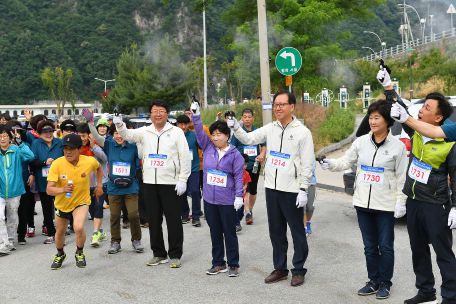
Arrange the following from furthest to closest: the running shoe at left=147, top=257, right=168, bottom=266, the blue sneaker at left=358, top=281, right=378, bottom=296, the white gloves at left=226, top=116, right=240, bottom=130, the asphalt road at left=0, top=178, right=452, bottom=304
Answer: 1. the running shoe at left=147, top=257, right=168, bottom=266
2. the white gloves at left=226, top=116, right=240, bottom=130
3. the asphalt road at left=0, top=178, right=452, bottom=304
4. the blue sneaker at left=358, top=281, right=378, bottom=296

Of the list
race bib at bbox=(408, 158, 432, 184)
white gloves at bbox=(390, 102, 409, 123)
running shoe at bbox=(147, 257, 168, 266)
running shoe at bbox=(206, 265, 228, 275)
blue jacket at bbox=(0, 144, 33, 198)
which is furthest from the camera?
blue jacket at bbox=(0, 144, 33, 198)

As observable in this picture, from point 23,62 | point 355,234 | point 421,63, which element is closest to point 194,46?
point 23,62

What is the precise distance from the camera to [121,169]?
6926mm

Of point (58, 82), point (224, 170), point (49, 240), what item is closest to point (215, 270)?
point (224, 170)

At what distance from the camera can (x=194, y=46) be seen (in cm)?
12406

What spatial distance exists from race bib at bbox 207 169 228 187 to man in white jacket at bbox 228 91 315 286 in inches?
23.6

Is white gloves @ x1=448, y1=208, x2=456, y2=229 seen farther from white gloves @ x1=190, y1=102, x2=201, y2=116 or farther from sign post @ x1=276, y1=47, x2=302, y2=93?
sign post @ x1=276, y1=47, x2=302, y2=93

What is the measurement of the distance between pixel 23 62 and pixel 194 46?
41.6m

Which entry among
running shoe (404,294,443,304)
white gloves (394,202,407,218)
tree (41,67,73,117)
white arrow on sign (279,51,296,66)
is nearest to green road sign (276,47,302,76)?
white arrow on sign (279,51,296,66)

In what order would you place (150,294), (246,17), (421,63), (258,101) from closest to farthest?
(150,294), (258,101), (246,17), (421,63)

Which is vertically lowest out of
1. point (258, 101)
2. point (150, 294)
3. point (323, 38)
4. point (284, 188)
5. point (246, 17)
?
point (150, 294)

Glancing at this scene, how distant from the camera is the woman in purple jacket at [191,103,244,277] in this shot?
594 centimetres

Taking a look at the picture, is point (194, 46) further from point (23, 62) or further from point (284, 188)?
point (284, 188)

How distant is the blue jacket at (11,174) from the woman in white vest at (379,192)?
4.82 m
